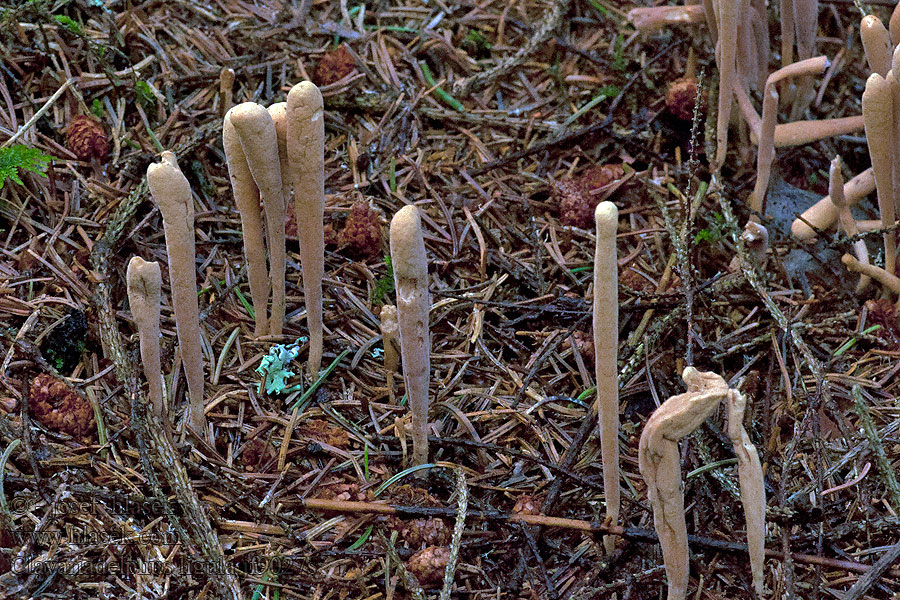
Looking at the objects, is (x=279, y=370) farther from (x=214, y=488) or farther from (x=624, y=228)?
(x=624, y=228)

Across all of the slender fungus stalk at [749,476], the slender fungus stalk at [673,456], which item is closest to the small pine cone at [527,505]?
the slender fungus stalk at [673,456]

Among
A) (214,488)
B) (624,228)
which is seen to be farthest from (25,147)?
(624,228)

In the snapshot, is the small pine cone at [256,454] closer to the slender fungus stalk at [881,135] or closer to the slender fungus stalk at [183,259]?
the slender fungus stalk at [183,259]

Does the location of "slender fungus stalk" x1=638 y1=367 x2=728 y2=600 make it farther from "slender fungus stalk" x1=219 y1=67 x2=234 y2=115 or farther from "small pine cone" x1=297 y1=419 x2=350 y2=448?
"slender fungus stalk" x1=219 y1=67 x2=234 y2=115

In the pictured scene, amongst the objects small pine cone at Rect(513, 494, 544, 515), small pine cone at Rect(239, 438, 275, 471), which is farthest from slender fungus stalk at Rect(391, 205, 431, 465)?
small pine cone at Rect(239, 438, 275, 471)

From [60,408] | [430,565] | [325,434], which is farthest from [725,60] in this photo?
[60,408]

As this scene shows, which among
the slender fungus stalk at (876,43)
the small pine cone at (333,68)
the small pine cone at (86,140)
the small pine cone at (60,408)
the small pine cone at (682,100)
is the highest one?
the slender fungus stalk at (876,43)
